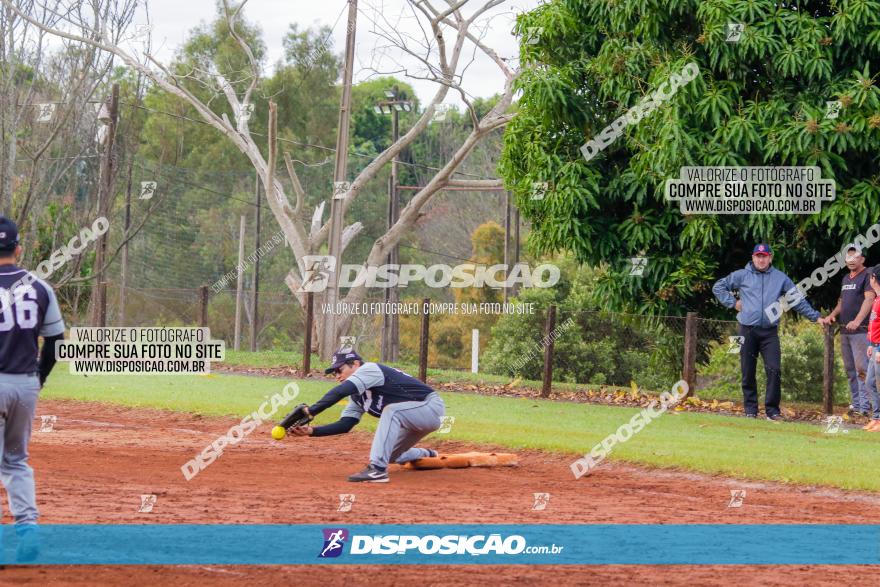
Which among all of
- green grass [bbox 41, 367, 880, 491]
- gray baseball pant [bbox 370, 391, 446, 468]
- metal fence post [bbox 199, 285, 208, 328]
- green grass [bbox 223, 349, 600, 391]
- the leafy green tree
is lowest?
green grass [bbox 41, 367, 880, 491]

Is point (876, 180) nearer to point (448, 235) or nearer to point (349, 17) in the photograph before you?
point (349, 17)

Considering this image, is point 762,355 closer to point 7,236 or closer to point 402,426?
point 402,426

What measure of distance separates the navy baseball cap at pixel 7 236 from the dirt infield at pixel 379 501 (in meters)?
2.11

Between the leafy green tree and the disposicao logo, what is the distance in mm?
11223

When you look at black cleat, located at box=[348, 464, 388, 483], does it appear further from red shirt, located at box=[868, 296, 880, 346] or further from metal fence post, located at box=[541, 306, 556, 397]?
metal fence post, located at box=[541, 306, 556, 397]

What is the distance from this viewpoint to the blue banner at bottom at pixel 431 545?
300 inches

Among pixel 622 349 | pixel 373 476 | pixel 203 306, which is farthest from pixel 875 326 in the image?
pixel 622 349

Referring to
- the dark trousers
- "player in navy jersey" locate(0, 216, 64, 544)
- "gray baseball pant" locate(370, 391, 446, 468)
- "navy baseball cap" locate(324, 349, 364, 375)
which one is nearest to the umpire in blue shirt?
the dark trousers

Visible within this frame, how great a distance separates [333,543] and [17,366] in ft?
8.12

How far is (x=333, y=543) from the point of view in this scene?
26.0 ft

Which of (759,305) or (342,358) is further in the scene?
(759,305)

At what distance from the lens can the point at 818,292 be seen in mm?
20406

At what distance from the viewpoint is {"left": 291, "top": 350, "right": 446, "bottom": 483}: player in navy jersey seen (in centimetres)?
1097

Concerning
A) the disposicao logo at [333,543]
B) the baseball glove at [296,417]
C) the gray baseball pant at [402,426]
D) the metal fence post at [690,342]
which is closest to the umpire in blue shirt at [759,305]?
the metal fence post at [690,342]
